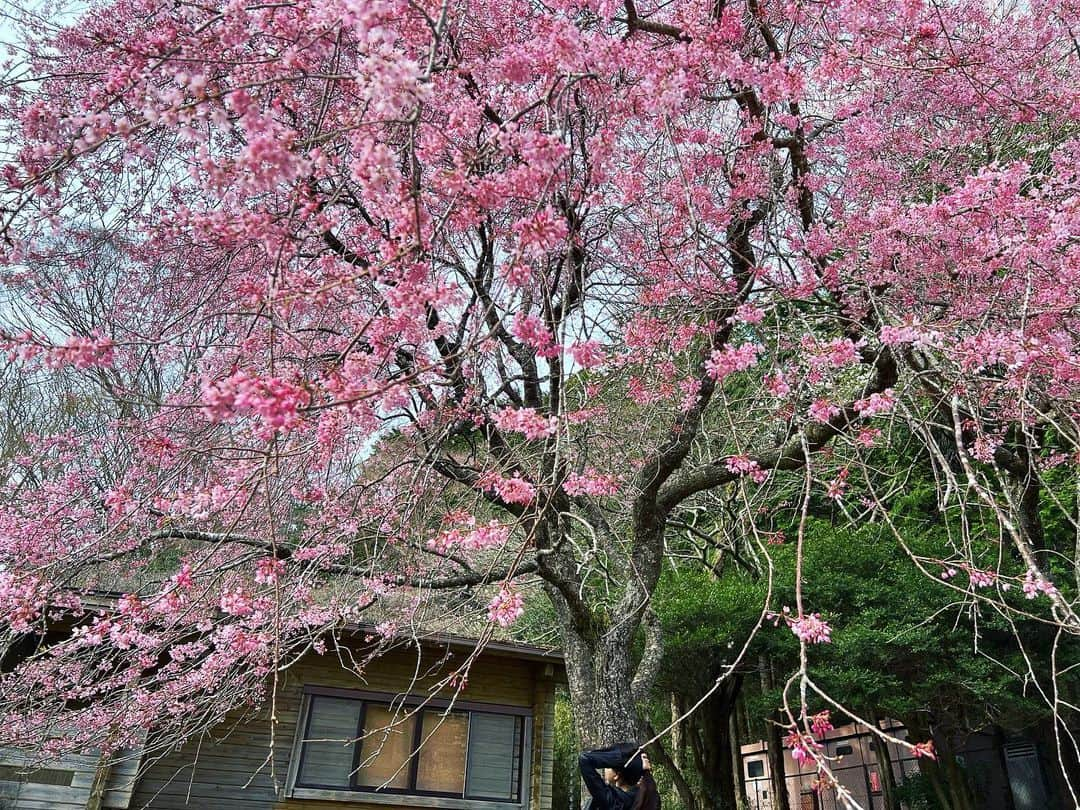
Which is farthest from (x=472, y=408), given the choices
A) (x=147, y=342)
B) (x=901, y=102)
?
(x=901, y=102)

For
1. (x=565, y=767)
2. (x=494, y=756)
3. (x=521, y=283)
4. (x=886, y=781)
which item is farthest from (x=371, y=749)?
(x=565, y=767)

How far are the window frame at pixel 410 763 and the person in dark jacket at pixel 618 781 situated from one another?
3.07m

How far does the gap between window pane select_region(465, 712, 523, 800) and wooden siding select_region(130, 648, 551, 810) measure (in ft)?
0.63

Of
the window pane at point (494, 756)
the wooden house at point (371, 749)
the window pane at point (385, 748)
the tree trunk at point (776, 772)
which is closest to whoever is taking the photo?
the wooden house at point (371, 749)

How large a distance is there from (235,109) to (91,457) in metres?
7.30

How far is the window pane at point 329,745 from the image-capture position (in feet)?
23.8

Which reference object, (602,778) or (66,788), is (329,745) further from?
(602,778)

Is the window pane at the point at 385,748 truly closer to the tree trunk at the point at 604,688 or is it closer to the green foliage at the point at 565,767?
the tree trunk at the point at 604,688

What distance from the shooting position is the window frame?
712 centimetres

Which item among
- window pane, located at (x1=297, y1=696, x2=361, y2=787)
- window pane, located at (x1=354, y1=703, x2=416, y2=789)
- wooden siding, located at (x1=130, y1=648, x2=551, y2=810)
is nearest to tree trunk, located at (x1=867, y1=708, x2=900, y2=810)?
wooden siding, located at (x1=130, y1=648, x2=551, y2=810)

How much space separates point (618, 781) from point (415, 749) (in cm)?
379

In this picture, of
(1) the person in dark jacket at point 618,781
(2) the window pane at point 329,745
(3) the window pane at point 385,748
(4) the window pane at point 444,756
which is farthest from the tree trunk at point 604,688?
(2) the window pane at point 329,745

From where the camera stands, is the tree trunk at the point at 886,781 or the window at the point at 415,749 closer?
the window at the point at 415,749

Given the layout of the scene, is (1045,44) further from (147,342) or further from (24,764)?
(24,764)
